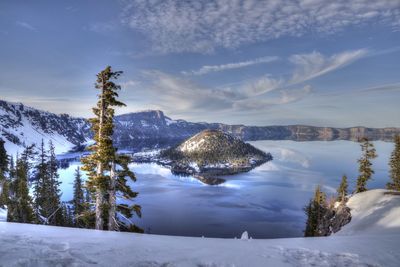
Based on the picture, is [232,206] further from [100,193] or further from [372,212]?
[100,193]

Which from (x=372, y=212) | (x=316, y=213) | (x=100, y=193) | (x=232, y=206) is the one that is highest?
(x=100, y=193)

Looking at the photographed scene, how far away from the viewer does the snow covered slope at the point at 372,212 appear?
22517 millimetres

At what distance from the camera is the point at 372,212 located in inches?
1155

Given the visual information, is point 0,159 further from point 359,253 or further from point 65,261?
point 359,253

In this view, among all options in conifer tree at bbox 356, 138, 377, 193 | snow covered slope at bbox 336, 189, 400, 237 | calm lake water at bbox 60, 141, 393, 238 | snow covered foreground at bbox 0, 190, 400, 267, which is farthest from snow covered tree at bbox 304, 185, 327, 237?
snow covered foreground at bbox 0, 190, 400, 267

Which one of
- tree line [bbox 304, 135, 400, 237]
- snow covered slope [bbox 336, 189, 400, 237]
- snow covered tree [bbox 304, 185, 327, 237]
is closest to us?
snow covered slope [bbox 336, 189, 400, 237]

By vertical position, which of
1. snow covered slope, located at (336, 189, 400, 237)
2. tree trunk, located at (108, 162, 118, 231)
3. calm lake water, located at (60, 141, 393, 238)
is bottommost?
calm lake water, located at (60, 141, 393, 238)

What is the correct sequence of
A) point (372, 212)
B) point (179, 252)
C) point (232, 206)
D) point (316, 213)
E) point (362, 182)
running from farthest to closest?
point (232, 206) < point (316, 213) < point (362, 182) < point (372, 212) < point (179, 252)

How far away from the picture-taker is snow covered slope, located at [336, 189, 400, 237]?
22.5 metres

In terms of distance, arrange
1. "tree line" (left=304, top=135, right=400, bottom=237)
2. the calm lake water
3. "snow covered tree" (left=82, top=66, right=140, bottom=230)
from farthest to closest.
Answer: the calm lake water → "tree line" (left=304, top=135, right=400, bottom=237) → "snow covered tree" (left=82, top=66, right=140, bottom=230)

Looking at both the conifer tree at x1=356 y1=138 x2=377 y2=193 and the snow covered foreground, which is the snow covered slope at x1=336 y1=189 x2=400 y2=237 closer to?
the conifer tree at x1=356 y1=138 x2=377 y2=193

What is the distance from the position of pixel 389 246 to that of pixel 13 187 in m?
61.2

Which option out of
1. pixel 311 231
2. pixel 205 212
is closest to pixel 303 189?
pixel 205 212

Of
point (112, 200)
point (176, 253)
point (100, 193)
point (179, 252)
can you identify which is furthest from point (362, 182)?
point (176, 253)
